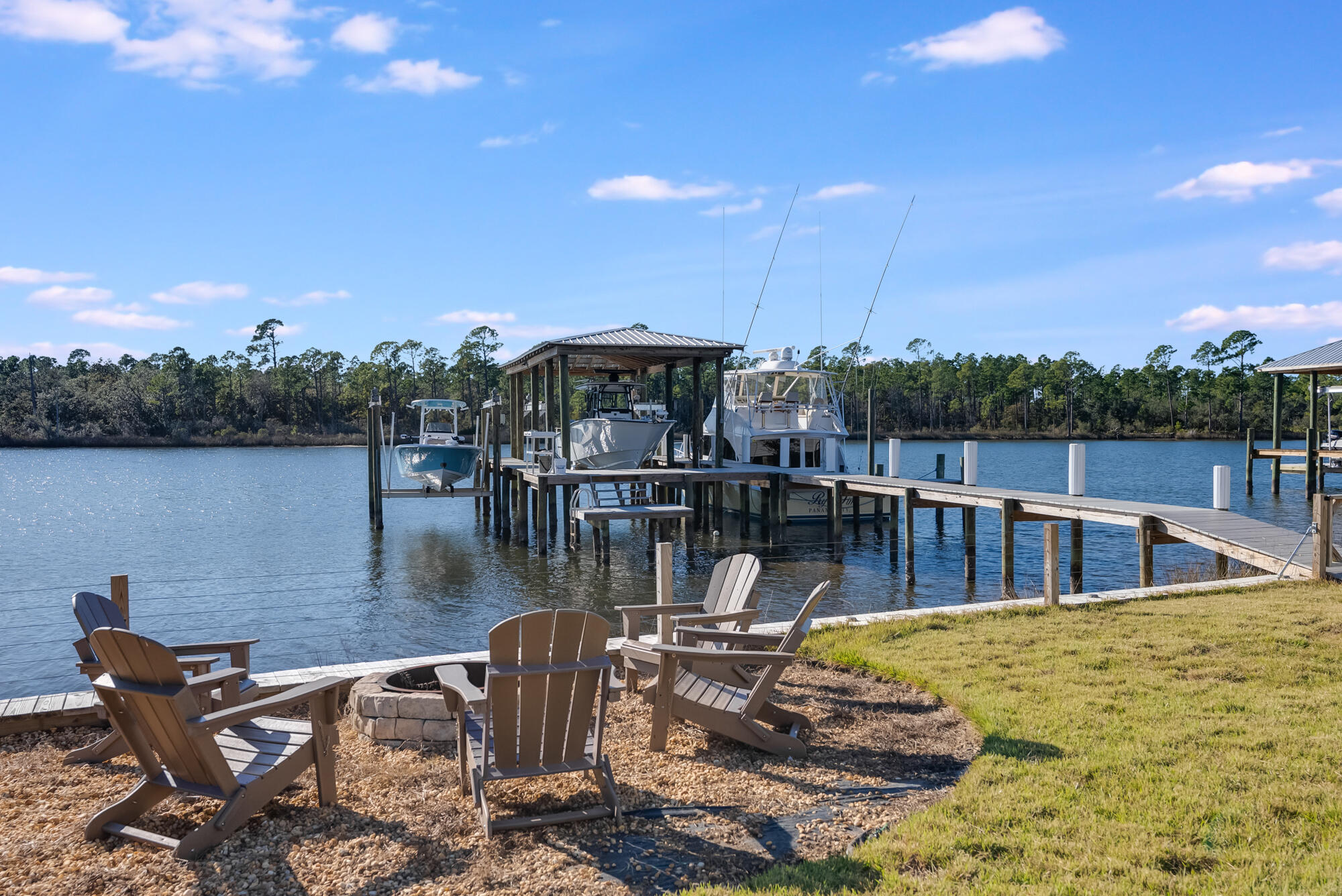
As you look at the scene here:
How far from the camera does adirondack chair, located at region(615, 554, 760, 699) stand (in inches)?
223

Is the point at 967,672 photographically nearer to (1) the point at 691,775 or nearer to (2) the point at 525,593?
(1) the point at 691,775

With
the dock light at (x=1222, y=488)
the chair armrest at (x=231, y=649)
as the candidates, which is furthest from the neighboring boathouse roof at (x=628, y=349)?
the chair armrest at (x=231, y=649)

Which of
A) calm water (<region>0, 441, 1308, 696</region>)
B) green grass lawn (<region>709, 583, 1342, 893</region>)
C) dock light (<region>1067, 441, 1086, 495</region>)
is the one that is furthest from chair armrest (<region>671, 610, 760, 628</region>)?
dock light (<region>1067, 441, 1086, 495</region>)

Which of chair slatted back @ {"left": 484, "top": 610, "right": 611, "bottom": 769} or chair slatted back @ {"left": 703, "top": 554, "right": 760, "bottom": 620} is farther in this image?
chair slatted back @ {"left": 703, "top": 554, "right": 760, "bottom": 620}

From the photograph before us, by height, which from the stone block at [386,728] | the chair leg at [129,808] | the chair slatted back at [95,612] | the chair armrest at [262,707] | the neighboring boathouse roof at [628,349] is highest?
the neighboring boathouse roof at [628,349]

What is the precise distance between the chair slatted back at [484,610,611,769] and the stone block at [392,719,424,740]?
114 cm

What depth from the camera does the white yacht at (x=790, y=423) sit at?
2412 cm

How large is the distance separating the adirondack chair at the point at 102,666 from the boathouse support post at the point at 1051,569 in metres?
7.39

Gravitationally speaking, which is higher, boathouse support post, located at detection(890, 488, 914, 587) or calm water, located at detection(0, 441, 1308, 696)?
boathouse support post, located at detection(890, 488, 914, 587)

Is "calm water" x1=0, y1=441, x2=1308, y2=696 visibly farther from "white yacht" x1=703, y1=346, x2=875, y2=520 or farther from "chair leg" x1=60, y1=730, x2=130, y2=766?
"chair leg" x1=60, y1=730, x2=130, y2=766

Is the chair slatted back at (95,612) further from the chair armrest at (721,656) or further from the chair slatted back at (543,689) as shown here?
the chair armrest at (721,656)

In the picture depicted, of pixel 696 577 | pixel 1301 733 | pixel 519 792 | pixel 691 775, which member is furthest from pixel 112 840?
pixel 696 577

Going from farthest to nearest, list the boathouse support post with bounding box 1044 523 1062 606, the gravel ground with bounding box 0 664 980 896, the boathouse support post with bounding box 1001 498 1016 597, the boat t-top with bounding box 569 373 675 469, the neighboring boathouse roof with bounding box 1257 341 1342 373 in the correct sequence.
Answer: the neighboring boathouse roof with bounding box 1257 341 1342 373, the boat t-top with bounding box 569 373 675 469, the boathouse support post with bounding box 1001 498 1016 597, the boathouse support post with bounding box 1044 523 1062 606, the gravel ground with bounding box 0 664 980 896

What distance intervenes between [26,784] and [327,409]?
95.4 metres
